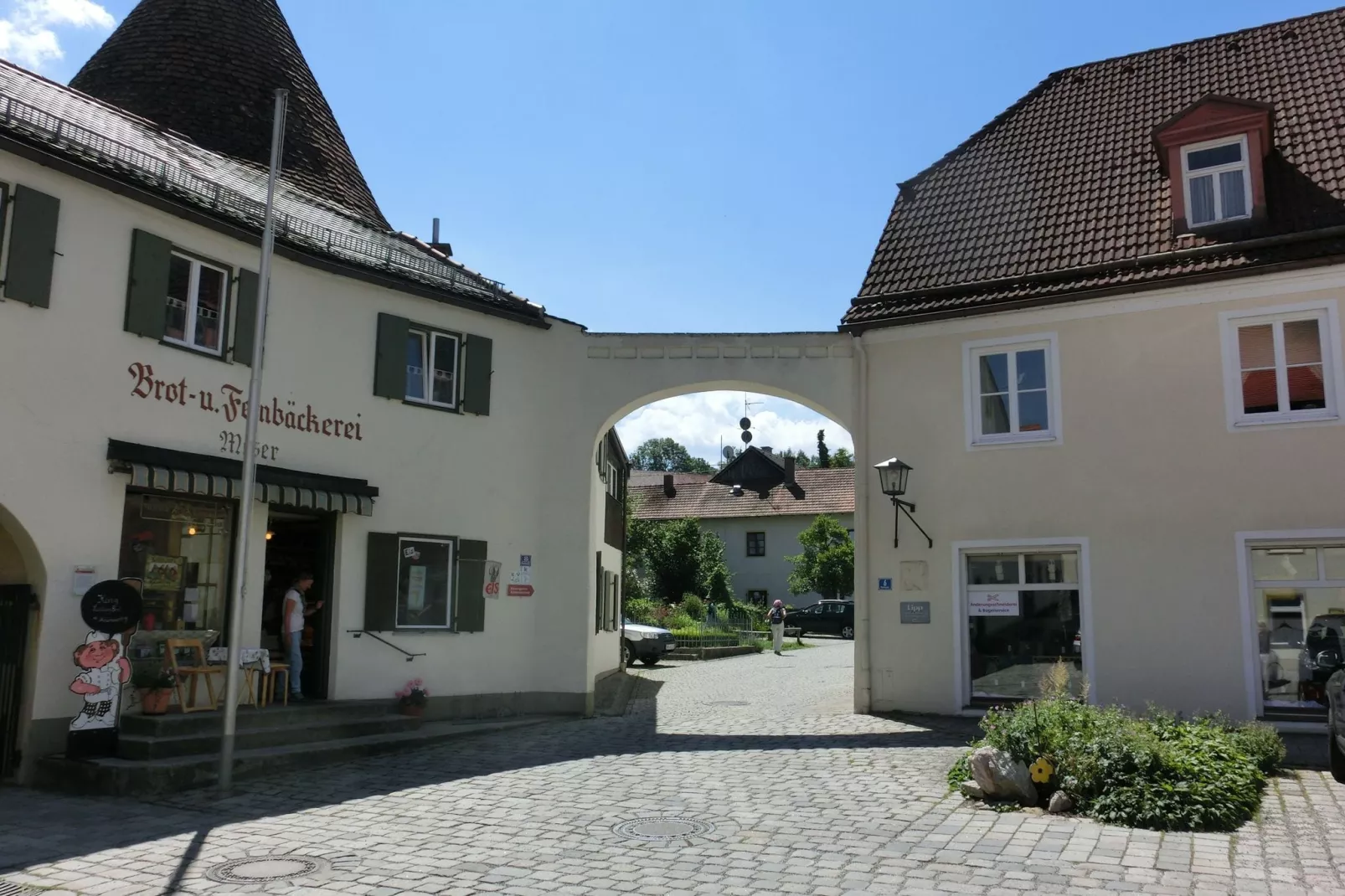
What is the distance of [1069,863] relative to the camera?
747 cm

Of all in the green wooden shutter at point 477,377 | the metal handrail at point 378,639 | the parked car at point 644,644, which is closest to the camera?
the metal handrail at point 378,639

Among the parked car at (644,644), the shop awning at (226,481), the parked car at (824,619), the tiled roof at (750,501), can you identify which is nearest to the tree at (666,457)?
the tiled roof at (750,501)

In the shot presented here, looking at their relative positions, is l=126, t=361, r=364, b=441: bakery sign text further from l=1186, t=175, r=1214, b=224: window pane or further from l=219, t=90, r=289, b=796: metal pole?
l=1186, t=175, r=1214, b=224: window pane

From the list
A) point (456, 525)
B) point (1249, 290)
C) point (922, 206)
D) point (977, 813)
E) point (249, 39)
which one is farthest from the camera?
point (249, 39)

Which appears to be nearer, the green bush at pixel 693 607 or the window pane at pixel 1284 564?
the window pane at pixel 1284 564

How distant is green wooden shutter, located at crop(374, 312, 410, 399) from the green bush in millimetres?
24800

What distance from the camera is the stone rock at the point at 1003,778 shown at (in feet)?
30.7

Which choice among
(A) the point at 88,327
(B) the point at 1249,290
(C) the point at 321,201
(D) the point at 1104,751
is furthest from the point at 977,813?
(C) the point at 321,201

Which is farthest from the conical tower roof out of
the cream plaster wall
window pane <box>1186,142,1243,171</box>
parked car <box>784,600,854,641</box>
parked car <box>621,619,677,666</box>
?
parked car <box>784,600,854,641</box>

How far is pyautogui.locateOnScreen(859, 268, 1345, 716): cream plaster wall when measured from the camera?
44.7ft

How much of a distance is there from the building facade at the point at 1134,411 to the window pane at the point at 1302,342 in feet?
0.10

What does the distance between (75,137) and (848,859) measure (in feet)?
36.7

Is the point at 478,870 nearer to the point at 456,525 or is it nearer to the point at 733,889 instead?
the point at 733,889

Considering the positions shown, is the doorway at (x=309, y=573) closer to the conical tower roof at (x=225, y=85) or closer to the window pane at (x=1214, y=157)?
the conical tower roof at (x=225, y=85)
